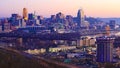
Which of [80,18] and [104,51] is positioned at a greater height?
[80,18]

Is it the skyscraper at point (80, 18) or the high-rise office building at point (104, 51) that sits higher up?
the skyscraper at point (80, 18)

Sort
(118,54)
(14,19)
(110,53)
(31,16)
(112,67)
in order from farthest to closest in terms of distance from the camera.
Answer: (31,16)
(14,19)
(118,54)
(110,53)
(112,67)

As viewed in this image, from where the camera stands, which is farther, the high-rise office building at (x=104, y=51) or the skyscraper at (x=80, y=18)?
the skyscraper at (x=80, y=18)

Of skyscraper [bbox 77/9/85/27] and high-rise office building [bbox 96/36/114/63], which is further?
skyscraper [bbox 77/9/85/27]

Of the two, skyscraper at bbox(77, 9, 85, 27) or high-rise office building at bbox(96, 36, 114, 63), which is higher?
skyscraper at bbox(77, 9, 85, 27)

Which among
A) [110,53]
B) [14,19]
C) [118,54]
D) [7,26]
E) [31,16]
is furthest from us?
[31,16]

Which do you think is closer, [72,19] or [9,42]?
[9,42]

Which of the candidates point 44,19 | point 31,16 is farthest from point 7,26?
point 44,19

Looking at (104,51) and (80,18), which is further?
(80,18)

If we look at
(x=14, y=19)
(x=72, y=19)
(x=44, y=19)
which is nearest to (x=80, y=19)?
(x=72, y=19)

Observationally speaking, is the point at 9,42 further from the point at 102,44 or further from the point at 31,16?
the point at 31,16
